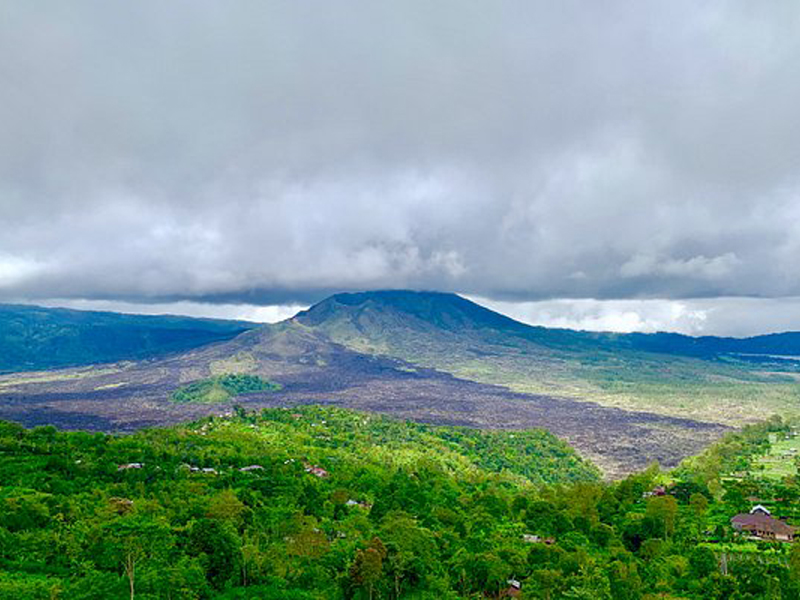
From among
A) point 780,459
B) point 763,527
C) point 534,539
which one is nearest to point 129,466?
point 534,539

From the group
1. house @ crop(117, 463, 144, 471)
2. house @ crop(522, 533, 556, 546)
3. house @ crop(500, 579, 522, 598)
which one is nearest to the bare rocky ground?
house @ crop(522, 533, 556, 546)

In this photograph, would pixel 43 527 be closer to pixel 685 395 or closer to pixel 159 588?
pixel 159 588

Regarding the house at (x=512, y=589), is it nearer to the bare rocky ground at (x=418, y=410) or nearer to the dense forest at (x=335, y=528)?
the dense forest at (x=335, y=528)

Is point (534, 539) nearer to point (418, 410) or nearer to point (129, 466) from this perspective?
point (129, 466)

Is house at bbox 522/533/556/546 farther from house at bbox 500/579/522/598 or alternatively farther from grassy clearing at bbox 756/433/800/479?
grassy clearing at bbox 756/433/800/479

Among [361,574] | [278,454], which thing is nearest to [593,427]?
[278,454]
